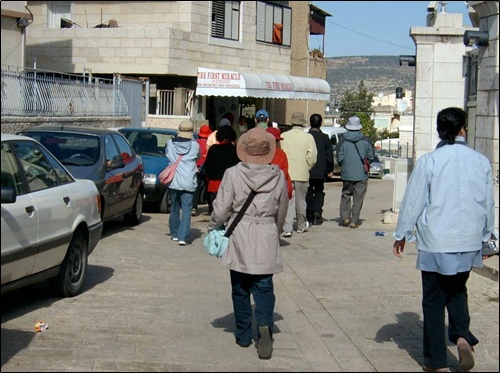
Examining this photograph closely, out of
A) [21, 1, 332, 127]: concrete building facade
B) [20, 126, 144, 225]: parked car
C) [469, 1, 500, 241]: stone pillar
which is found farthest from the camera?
[21, 1, 332, 127]: concrete building facade

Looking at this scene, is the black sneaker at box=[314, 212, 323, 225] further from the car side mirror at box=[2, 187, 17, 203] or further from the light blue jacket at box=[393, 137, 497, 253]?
the car side mirror at box=[2, 187, 17, 203]

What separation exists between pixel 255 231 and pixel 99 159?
21.2 ft

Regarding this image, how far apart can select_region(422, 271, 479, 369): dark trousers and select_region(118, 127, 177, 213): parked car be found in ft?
33.5

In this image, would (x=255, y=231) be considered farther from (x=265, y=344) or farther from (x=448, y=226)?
(x=448, y=226)

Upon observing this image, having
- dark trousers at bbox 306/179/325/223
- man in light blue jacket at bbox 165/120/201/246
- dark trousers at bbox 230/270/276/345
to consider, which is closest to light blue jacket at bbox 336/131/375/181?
dark trousers at bbox 306/179/325/223

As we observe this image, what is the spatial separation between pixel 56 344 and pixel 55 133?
6778mm

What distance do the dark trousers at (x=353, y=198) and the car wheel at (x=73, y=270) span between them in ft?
22.3

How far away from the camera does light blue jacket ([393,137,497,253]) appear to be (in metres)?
5.98

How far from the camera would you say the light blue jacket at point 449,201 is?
19.6ft

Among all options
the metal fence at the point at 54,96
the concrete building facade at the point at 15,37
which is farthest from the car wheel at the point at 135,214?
the concrete building facade at the point at 15,37

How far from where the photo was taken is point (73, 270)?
854 centimetres

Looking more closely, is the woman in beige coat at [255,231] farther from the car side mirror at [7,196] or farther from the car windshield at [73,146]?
the car windshield at [73,146]

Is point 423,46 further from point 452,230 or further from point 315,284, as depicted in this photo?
point 452,230

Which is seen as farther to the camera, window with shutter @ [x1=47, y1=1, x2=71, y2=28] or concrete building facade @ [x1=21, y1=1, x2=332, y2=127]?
window with shutter @ [x1=47, y1=1, x2=71, y2=28]
